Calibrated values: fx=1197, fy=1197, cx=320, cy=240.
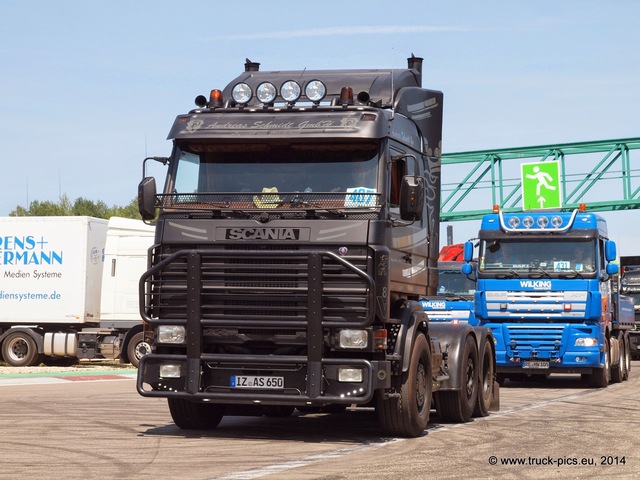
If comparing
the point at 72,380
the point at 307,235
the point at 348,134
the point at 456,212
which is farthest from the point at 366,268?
the point at 456,212

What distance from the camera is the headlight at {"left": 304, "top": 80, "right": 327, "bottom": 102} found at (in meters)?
12.7

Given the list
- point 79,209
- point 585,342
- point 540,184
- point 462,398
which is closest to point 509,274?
point 585,342

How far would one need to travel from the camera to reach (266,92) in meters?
12.9

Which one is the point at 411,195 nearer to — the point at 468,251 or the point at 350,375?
the point at 350,375

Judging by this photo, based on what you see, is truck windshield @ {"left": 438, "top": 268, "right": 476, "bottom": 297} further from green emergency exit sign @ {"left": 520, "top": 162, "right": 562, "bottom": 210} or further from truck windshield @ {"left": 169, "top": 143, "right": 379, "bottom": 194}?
green emergency exit sign @ {"left": 520, "top": 162, "right": 562, "bottom": 210}

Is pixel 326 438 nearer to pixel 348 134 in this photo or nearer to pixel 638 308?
pixel 348 134

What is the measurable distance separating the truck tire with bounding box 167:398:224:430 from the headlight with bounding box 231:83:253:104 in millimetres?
3291

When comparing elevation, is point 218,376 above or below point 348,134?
below

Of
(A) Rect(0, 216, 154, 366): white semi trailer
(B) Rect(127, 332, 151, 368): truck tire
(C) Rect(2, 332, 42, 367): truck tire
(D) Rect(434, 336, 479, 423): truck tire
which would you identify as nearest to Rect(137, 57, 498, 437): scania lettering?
(D) Rect(434, 336, 479, 423): truck tire

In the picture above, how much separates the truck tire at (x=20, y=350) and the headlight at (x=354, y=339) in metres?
20.1

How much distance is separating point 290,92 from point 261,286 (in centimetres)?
231

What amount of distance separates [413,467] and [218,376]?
2.69 meters

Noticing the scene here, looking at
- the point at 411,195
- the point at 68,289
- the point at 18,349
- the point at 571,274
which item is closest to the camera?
the point at 411,195

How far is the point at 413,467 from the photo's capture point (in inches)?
398
